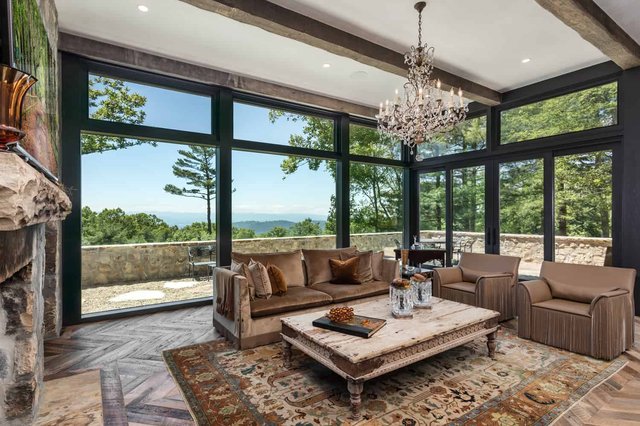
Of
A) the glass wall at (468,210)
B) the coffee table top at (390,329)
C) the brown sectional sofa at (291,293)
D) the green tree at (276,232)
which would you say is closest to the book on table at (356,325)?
the coffee table top at (390,329)

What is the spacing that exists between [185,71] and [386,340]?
4268 millimetres

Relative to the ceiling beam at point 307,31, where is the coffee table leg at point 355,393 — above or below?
below

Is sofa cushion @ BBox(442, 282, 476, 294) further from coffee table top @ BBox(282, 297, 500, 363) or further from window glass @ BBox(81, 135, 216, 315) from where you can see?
window glass @ BBox(81, 135, 216, 315)

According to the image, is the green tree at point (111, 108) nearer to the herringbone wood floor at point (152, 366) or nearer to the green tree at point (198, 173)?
the green tree at point (198, 173)

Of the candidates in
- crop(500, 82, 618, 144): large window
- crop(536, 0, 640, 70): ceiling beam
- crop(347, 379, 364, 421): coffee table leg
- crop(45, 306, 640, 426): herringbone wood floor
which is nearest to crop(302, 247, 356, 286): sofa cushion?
crop(45, 306, 640, 426): herringbone wood floor

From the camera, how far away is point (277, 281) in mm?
3645

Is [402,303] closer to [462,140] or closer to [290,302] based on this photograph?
[290,302]

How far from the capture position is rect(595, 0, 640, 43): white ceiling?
3.10 m

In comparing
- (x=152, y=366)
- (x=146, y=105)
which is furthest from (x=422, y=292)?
(x=146, y=105)

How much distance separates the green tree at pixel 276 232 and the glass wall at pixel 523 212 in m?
3.92

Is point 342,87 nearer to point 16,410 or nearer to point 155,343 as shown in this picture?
point 155,343

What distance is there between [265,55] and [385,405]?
4126mm

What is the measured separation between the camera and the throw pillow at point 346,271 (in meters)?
4.25

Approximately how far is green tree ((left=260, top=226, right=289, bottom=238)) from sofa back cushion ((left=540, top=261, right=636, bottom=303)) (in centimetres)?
415
